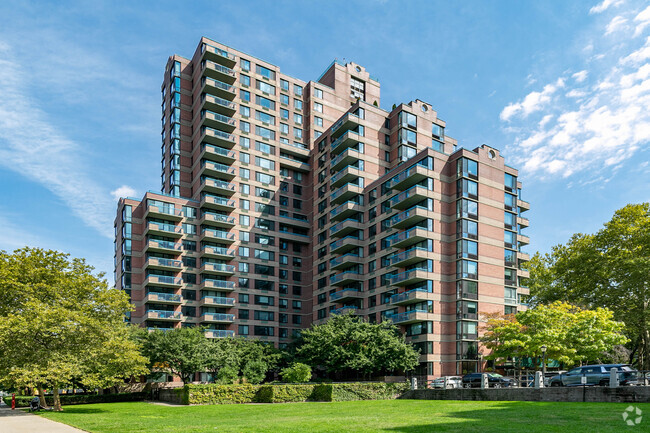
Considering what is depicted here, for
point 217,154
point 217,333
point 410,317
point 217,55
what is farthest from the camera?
point 217,55

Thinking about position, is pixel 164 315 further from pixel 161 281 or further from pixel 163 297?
pixel 161 281

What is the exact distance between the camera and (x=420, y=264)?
60.7 meters

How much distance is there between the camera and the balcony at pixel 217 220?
76188 mm

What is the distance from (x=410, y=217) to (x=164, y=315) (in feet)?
116

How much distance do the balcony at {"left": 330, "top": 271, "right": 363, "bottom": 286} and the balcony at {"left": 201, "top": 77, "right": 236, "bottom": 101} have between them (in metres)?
32.8

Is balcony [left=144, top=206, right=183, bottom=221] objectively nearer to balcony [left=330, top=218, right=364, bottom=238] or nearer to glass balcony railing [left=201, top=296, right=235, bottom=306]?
glass balcony railing [left=201, top=296, right=235, bottom=306]

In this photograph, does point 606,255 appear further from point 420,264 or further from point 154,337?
point 154,337

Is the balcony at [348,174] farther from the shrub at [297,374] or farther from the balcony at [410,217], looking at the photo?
the shrub at [297,374]

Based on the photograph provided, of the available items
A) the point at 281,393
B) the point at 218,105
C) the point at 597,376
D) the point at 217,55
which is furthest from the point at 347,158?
the point at 597,376

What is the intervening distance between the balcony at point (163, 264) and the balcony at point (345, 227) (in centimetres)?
2214

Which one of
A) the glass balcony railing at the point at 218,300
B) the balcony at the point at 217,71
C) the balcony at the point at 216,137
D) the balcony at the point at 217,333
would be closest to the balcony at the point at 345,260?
the glass balcony railing at the point at 218,300

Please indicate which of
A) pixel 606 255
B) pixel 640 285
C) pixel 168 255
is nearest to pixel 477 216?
pixel 606 255

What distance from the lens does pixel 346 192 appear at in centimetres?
7294

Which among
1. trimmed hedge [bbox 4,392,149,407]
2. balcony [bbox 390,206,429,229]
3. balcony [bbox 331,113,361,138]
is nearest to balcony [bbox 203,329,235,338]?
trimmed hedge [bbox 4,392,149,407]
